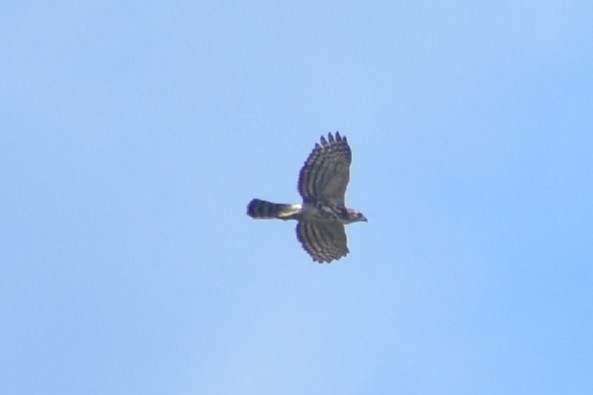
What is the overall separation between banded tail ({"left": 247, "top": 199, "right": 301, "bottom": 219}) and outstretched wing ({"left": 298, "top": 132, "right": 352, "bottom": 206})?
1.20 feet

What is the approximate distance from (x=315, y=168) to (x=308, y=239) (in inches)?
68.2

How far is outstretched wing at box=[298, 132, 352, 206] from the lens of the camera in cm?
5691

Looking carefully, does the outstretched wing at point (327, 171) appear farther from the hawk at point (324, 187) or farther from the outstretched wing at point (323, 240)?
the outstretched wing at point (323, 240)

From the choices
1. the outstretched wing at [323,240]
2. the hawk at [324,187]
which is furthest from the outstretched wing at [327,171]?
the outstretched wing at [323,240]

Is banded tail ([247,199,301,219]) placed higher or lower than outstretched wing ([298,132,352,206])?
lower

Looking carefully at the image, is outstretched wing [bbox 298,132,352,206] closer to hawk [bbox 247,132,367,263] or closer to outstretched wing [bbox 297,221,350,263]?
hawk [bbox 247,132,367,263]

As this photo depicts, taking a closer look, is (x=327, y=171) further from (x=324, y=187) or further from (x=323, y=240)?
(x=323, y=240)

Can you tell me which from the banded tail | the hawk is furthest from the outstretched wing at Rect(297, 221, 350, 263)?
the banded tail

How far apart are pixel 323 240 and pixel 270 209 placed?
6.26 ft

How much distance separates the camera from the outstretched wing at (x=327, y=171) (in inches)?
2240

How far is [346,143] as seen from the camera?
5712 cm

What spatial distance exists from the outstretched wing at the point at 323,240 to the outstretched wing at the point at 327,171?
839 mm

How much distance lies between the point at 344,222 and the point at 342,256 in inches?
37.7

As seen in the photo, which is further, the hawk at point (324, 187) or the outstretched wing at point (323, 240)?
the outstretched wing at point (323, 240)
